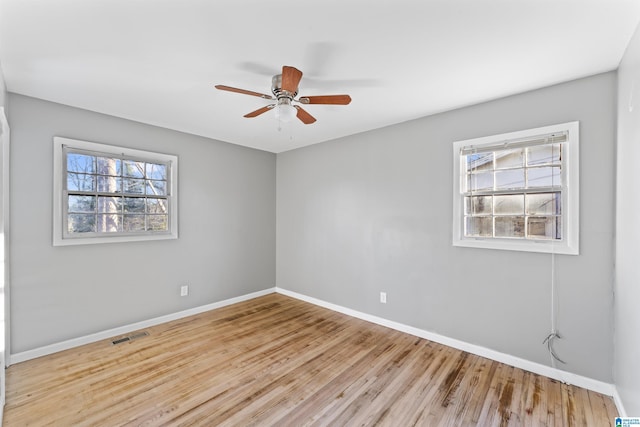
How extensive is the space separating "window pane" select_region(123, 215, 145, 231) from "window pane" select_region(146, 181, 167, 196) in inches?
12.9

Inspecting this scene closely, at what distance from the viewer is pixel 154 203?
139 inches

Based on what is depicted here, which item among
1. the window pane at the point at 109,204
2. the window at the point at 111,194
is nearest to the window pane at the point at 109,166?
the window at the point at 111,194

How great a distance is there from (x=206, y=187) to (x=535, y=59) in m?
3.79

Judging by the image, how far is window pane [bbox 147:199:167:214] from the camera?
3498 mm

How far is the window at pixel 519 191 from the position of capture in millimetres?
2359

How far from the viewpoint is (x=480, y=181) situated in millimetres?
2863

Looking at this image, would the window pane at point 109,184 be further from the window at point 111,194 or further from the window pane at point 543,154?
the window pane at point 543,154

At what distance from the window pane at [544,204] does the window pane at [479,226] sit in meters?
0.35

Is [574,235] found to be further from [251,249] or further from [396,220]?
[251,249]

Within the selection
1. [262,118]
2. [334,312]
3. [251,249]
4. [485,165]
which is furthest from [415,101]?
[251,249]

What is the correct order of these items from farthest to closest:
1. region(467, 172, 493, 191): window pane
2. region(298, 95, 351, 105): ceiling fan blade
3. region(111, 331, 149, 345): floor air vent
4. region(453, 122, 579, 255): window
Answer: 1. region(111, 331, 149, 345): floor air vent
2. region(467, 172, 493, 191): window pane
3. region(453, 122, 579, 255): window
4. region(298, 95, 351, 105): ceiling fan blade

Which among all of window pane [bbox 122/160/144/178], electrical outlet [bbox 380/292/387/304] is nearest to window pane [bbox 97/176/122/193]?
window pane [bbox 122/160/144/178]

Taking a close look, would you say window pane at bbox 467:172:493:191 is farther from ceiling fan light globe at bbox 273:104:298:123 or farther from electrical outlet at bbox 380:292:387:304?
ceiling fan light globe at bbox 273:104:298:123

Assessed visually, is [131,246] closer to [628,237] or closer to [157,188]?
[157,188]
